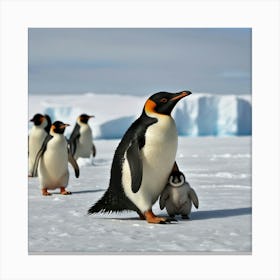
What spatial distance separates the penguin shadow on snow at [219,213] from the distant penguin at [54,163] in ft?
5.59

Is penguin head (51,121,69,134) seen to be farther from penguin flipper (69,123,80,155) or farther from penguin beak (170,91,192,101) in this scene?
penguin flipper (69,123,80,155)

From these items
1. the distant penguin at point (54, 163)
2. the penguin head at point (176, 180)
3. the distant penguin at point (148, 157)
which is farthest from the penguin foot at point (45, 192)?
the penguin head at point (176, 180)

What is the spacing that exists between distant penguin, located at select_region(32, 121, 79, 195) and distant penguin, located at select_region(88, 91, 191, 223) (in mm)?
1674

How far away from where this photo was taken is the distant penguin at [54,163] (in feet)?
18.1

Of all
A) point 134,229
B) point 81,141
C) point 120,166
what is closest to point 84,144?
point 81,141

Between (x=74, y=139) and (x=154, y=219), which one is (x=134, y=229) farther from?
(x=74, y=139)

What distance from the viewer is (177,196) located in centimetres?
392

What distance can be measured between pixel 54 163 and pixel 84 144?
4462mm

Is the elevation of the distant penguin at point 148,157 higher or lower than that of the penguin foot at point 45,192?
higher

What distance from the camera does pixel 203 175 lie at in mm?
7047

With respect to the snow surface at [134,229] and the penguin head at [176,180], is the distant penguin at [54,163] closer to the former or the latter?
the snow surface at [134,229]
